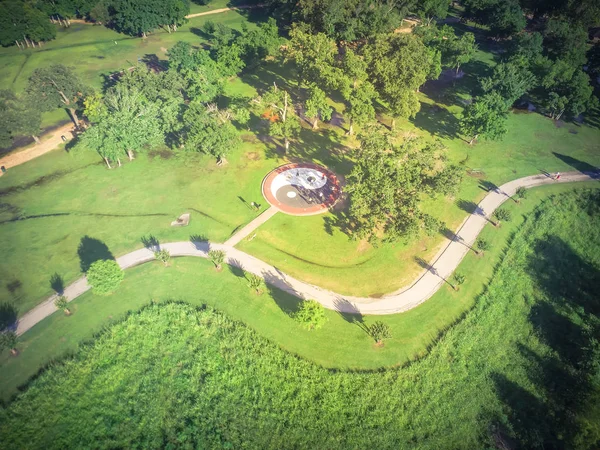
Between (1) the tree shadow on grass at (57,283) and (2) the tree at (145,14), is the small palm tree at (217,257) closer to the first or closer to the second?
(1) the tree shadow on grass at (57,283)

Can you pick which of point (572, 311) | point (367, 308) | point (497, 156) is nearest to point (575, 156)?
point (497, 156)

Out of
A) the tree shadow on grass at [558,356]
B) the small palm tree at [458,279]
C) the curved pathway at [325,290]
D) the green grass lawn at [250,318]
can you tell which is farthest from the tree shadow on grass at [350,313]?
the tree shadow on grass at [558,356]

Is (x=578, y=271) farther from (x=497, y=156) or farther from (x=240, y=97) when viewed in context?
(x=240, y=97)

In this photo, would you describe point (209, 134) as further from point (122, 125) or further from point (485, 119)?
point (485, 119)

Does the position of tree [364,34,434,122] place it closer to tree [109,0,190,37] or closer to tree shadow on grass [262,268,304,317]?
tree shadow on grass [262,268,304,317]

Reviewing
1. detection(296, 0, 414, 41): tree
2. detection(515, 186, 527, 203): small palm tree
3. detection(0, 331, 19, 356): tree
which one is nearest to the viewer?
detection(0, 331, 19, 356): tree

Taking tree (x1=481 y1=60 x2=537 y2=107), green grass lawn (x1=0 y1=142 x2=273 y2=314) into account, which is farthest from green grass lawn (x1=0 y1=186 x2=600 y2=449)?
tree (x1=481 y1=60 x2=537 y2=107)
